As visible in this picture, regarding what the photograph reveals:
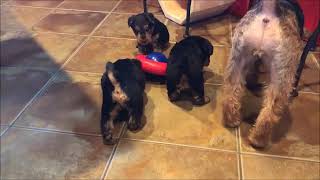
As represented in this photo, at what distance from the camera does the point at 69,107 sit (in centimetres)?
186

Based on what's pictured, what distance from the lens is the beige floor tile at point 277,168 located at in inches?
57.4

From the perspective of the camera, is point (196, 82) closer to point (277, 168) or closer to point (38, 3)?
point (277, 168)

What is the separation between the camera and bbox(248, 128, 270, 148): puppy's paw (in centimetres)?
155

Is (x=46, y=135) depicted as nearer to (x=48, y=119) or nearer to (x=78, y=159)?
(x=48, y=119)

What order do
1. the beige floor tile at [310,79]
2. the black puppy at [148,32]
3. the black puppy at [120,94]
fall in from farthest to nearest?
1. the black puppy at [148,32]
2. the beige floor tile at [310,79]
3. the black puppy at [120,94]

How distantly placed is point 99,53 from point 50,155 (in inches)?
36.9

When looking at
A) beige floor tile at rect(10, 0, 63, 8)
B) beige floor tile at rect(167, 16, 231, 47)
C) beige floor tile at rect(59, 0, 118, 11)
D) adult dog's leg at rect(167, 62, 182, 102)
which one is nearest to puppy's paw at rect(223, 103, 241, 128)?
adult dog's leg at rect(167, 62, 182, 102)

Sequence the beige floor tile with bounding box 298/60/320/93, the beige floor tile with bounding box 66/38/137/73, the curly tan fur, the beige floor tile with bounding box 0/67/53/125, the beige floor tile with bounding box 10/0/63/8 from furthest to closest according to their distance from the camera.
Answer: the beige floor tile with bounding box 10/0/63/8
the beige floor tile with bounding box 66/38/137/73
the beige floor tile with bounding box 298/60/320/93
the beige floor tile with bounding box 0/67/53/125
the curly tan fur

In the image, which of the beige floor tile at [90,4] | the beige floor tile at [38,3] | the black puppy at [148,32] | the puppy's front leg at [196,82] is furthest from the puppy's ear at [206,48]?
the beige floor tile at [38,3]

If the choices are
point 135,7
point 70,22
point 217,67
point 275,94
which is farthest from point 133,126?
point 135,7

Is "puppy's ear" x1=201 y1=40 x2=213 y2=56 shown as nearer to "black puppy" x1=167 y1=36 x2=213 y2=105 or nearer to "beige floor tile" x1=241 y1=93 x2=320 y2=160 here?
"black puppy" x1=167 y1=36 x2=213 y2=105

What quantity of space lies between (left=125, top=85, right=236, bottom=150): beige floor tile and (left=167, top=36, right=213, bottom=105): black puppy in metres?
0.06

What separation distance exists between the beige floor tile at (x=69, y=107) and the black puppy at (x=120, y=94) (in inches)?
3.9

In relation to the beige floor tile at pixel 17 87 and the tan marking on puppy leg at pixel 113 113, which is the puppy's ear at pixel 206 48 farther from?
the beige floor tile at pixel 17 87
